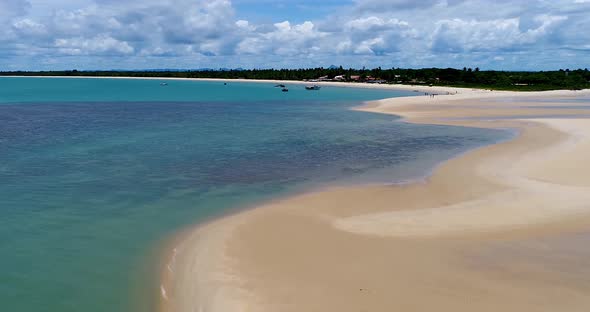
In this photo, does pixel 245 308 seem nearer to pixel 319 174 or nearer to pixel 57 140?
pixel 319 174

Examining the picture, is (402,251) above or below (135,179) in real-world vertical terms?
above

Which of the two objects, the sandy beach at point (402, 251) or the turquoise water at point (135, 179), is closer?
the sandy beach at point (402, 251)

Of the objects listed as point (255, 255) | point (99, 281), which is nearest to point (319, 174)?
point (255, 255)

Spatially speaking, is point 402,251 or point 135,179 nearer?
point 402,251
